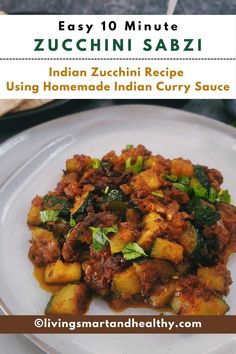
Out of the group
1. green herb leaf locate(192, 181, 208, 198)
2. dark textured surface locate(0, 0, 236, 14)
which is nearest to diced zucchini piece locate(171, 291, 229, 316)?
green herb leaf locate(192, 181, 208, 198)

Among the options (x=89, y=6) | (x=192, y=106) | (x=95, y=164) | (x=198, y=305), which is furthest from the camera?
(x=89, y=6)

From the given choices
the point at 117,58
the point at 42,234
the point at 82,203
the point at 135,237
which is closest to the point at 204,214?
the point at 135,237

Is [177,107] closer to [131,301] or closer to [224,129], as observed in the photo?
[224,129]

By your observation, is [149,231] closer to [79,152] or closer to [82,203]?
[82,203]

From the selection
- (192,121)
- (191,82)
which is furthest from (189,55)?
(192,121)

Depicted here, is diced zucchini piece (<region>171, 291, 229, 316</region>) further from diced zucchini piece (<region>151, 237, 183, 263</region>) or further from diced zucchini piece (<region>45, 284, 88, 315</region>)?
diced zucchini piece (<region>45, 284, 88, 315</region>)

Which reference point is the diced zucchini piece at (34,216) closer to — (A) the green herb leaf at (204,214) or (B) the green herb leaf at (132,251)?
(B) the green herb leaf at (132,251)

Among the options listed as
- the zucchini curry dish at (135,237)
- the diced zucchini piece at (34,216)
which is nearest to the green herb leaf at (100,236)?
the zucchini curry dish at (135,237)

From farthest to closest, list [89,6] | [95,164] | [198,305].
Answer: [89,6] < [95,164] < [198,305]
